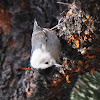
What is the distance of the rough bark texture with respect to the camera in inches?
29.9

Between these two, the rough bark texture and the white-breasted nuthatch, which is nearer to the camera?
the rough bark texture

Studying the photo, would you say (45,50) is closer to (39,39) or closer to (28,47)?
(39,39)

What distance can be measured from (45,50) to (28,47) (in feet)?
1.83

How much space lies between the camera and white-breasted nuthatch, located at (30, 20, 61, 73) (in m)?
0.88

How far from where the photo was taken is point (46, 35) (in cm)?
102

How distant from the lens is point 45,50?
0.93m

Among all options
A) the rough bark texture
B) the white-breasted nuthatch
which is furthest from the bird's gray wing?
the rough bark texture

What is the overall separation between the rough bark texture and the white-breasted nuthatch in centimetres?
4

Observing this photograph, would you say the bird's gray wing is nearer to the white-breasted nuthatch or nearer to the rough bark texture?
the white-breasted nuthatch

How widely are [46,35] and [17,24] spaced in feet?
1.61

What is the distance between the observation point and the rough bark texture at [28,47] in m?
0.76

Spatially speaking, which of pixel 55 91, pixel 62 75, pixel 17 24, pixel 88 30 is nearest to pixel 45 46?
pixel 62 75

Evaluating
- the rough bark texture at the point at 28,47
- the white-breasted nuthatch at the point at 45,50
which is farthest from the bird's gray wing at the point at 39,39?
the rough bark texture at the point at 28,47

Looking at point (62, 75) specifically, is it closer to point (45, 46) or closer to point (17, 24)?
point (45, 46)
